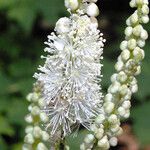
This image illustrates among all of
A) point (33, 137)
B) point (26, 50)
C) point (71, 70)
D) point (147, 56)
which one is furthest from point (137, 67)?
point (26, 50)

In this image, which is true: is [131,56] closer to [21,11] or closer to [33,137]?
[33,137]

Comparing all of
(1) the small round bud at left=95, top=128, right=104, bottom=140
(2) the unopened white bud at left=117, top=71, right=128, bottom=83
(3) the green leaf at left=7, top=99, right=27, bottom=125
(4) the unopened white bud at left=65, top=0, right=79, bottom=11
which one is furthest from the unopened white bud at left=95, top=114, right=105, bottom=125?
(3) the green leaf at left=7, top=99, right=27, bottom=125

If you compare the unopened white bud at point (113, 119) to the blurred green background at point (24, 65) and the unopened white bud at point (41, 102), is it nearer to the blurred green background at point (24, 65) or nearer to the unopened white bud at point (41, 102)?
the unopened white bud at point (41, 102)

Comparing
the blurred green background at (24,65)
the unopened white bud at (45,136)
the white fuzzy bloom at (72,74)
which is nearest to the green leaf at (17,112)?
the blurred green background at (24,65)

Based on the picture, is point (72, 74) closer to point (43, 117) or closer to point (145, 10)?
point (43, 117)

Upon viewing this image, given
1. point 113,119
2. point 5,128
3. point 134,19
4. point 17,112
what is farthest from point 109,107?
point 17,112

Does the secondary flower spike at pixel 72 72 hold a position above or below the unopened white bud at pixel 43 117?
above

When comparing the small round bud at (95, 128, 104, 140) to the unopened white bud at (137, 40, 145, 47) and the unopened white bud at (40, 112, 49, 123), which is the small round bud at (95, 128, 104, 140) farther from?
the unopened white bud at (137, 40, 145, 47)
